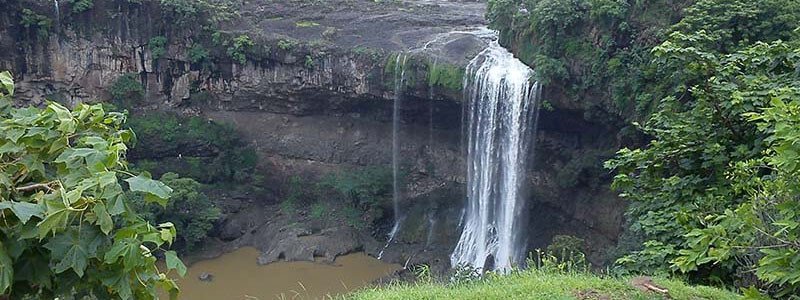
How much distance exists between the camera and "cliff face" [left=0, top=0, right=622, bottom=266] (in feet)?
59.4

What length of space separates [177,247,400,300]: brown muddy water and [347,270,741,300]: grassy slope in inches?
413

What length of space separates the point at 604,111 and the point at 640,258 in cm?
913

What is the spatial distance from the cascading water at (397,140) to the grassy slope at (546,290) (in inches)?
495

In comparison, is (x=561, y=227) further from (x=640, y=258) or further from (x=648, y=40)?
(x=640, y=258)

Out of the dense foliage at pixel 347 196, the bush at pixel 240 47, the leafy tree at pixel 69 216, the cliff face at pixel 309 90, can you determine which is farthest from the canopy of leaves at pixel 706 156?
the bush at pixel 240 47

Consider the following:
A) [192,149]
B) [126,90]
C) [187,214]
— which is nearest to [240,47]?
[192,149]

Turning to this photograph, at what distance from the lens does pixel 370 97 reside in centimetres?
1936

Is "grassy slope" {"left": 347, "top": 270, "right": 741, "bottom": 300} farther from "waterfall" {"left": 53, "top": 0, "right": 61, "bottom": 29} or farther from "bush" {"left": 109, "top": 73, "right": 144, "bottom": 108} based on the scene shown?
"waterfall" {"left": 53, "top": 0, "right": 61, "bottom": 29}

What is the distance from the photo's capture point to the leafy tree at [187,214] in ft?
58.5

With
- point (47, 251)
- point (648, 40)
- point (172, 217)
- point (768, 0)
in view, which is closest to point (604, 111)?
point (648, 40)

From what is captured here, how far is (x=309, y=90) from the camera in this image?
65.7ft

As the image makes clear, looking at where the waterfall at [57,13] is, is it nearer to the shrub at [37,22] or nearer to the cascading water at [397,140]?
the shrub at [37,22]

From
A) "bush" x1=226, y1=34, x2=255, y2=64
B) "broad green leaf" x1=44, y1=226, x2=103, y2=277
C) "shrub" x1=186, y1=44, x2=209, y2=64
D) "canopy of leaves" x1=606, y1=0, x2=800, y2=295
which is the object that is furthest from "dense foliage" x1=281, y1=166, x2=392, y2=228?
"broad green leaf" x1=44, y1=226, x2=103, y2=277

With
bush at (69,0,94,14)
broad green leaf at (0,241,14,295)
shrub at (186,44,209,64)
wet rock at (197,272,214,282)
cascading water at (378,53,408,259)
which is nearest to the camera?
broad green leaf at (0,241,14,295)
